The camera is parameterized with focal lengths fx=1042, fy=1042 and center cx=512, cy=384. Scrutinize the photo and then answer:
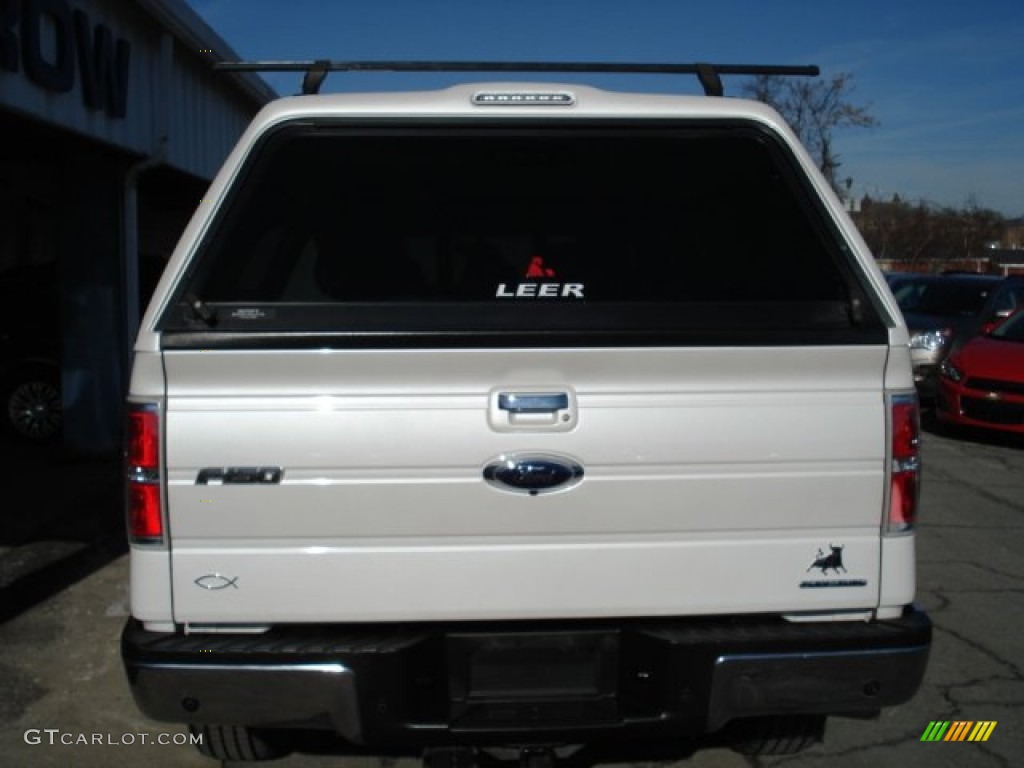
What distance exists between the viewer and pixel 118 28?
825 centimetres

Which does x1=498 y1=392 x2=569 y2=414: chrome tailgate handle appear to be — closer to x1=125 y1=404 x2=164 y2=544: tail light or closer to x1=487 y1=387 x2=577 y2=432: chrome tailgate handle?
x1=487 y1=387 x2=577 y2=432: chrome tailgate handle

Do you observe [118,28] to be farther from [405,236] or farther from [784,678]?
[784,678]

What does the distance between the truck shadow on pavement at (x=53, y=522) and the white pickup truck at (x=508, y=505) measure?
321cm

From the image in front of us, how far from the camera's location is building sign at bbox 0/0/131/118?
6.44m

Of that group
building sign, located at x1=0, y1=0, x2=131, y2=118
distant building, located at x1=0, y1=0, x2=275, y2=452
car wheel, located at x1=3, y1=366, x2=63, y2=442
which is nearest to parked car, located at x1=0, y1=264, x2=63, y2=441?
car wheel, located at x1=3, y1=366, x2=63, y2=442

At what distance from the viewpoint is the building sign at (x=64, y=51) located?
21.1ft

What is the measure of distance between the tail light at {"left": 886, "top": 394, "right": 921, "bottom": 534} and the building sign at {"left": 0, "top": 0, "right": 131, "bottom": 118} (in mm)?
5755

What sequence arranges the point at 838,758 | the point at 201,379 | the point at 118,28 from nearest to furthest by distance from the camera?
1. the point at 201,379
2. the point at 838,758
3. the point at 118,28

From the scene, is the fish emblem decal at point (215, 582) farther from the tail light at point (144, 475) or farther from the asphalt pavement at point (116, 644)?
the asphalt pavement at point (116, 644)

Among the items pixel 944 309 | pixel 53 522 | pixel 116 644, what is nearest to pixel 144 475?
pixel 116 644

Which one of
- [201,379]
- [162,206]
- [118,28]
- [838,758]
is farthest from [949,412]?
[162,206]

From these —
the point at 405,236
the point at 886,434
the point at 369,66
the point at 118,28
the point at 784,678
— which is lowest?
the point at 784,678

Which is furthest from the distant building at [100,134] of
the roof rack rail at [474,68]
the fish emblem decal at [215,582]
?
the fish emblem decal at [215,582]

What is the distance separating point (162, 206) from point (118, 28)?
28.5ft
